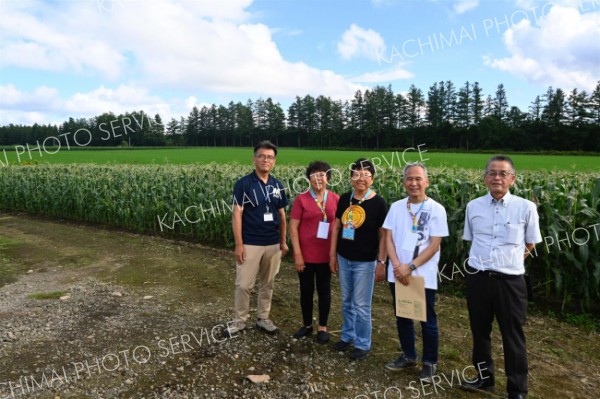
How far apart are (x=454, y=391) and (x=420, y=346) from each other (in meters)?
0.85

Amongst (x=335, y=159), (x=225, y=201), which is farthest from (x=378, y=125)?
(x=225, y=201)

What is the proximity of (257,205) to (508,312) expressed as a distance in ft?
8.70

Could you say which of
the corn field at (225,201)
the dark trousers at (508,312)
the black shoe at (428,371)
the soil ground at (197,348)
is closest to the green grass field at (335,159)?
the corn field at (225,201)

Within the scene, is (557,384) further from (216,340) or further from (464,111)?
(464,111)

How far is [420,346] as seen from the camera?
4332 mm

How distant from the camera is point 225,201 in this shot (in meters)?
9.58

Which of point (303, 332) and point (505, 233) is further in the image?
point (303, 332)

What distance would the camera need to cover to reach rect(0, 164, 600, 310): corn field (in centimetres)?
514

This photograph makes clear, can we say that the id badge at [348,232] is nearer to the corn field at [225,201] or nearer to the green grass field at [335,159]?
the corn field at [225,201]

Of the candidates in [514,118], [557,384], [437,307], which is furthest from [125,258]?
[514,118]

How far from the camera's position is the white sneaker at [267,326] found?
462cm

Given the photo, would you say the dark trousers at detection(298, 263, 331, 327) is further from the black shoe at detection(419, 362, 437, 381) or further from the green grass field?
the green grass field

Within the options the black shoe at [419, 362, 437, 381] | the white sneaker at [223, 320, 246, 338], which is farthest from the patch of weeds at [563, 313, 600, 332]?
the white sneaker at [223, 320, 246, 338]

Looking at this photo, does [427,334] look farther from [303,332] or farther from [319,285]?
[303,332]
